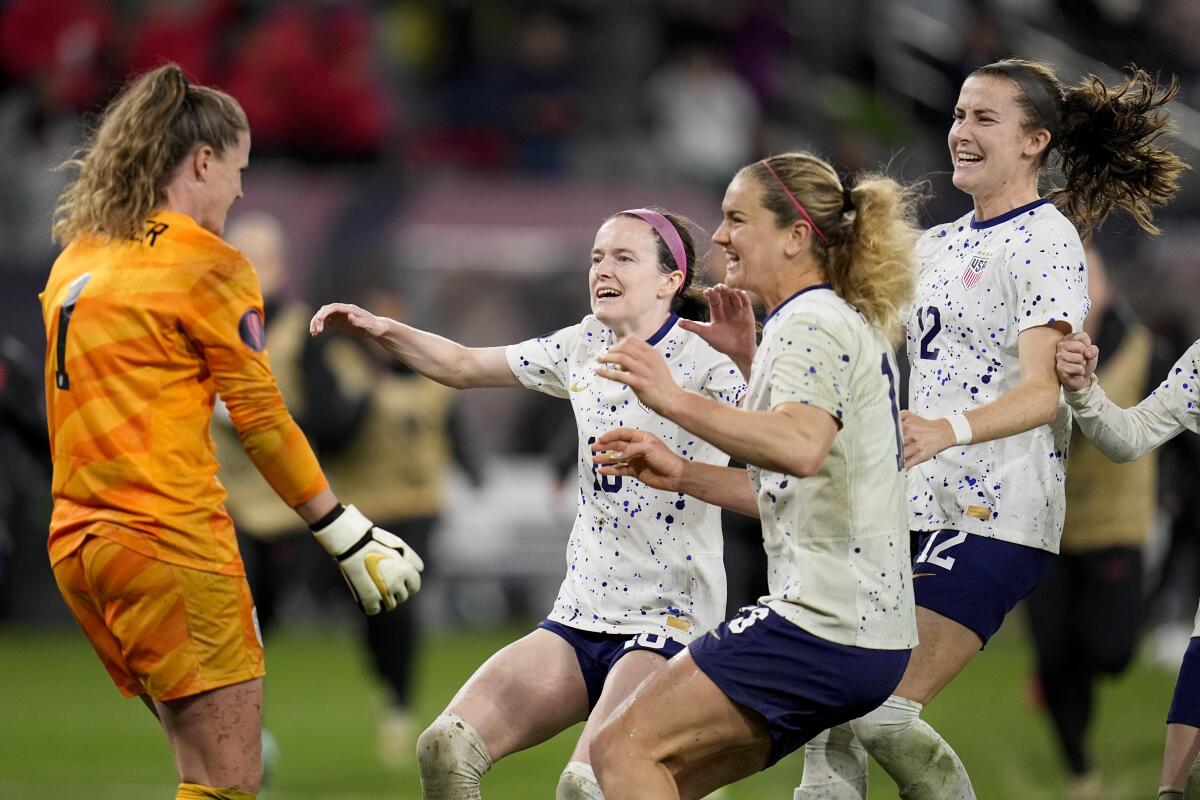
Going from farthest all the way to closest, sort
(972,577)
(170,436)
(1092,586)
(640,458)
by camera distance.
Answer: (1092,586), (972,577), (170,436), (640,458)

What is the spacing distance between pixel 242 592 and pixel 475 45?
13.0 meters

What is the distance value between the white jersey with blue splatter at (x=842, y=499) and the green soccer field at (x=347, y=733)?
381 cm

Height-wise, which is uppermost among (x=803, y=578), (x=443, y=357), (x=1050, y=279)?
(x=1050, y=279)

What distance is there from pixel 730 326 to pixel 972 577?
1027mm

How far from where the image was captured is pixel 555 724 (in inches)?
199

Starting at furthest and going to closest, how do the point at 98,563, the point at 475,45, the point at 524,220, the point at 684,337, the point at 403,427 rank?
the point at 475,45
the point at 524,220
the point at 403,427
the point at 684,337
the point at 98,563

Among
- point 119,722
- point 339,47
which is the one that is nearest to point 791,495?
point 119,722

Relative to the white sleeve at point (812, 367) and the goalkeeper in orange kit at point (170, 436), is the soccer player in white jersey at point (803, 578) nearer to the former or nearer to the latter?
the white sleeve at point (812, 367)

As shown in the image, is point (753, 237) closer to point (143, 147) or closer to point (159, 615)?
point (143, 147)

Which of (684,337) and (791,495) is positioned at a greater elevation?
(684,337)

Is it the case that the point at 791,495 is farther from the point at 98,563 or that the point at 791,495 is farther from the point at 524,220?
the point at 524,220

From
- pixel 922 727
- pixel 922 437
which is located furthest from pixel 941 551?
pixel 922 437

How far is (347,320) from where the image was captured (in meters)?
5.29

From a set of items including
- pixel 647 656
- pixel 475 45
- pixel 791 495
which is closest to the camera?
pixel 791 495
